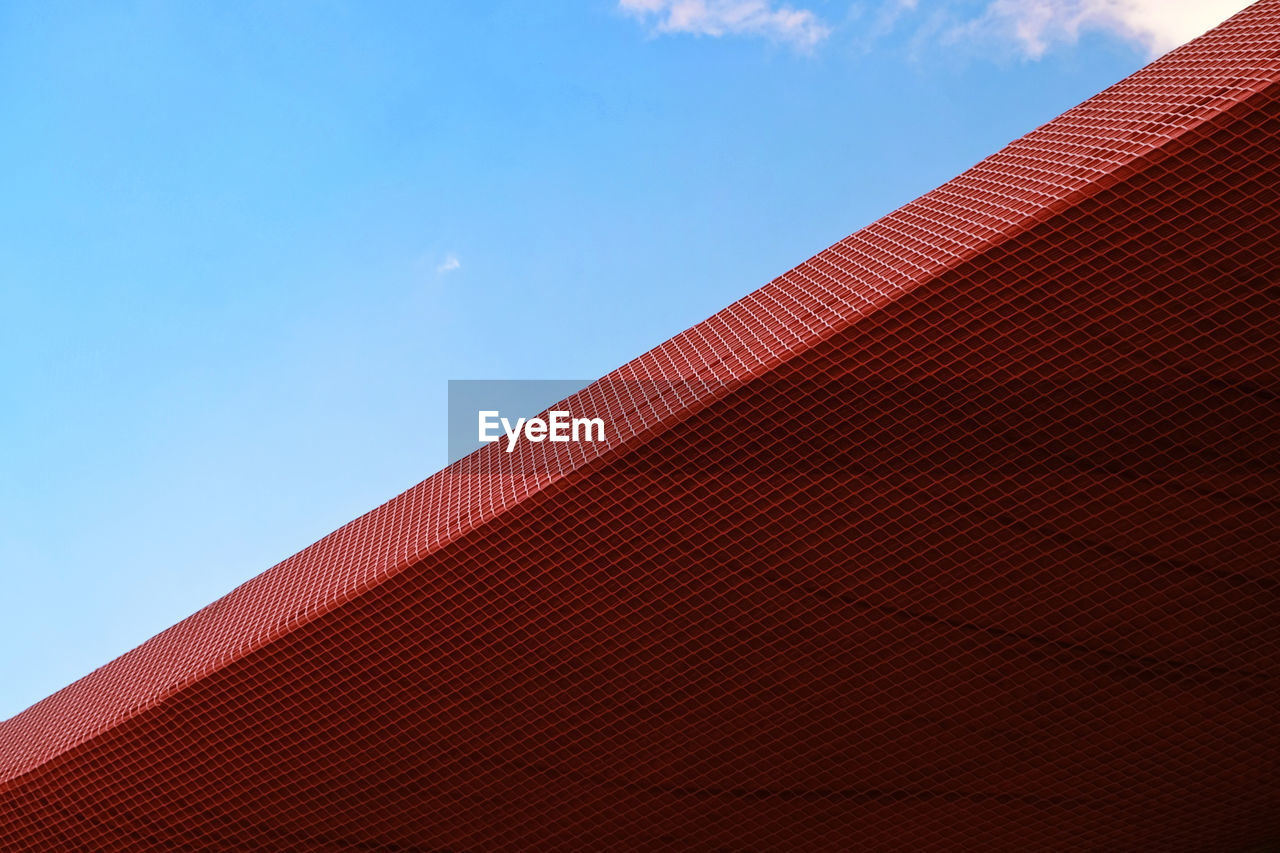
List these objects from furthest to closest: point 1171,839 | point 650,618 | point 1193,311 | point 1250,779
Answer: point 1171,839 → point 1250,779 → point 650,618 → point 1193,311

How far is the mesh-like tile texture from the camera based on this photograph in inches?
125

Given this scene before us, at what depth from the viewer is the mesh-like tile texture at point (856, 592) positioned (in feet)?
10.4

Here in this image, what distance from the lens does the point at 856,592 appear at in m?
3.82

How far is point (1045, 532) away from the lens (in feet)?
12.0

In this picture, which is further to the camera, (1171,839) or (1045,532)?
(1171,839)

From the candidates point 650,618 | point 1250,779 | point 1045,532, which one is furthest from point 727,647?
point 1250,779

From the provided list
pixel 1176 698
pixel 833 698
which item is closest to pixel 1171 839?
pixel 1176 698

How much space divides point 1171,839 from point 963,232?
3062 millimetres

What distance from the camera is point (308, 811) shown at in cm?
442

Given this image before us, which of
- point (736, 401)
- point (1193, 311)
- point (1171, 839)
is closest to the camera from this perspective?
point (1193, 311)

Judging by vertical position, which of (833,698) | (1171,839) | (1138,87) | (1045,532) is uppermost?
(1138,87)

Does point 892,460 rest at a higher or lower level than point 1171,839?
higher

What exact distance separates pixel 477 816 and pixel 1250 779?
3.22m

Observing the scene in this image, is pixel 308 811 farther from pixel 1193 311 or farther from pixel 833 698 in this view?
pixel 1193 311
